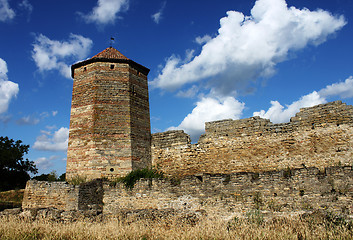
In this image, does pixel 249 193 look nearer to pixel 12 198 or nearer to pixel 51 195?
pixel 51 195

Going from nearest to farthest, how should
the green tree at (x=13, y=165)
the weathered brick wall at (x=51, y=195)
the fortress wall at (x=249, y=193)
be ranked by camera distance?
the fortress wall at (x=249, y=193)
the weathered brick wall at (x=51, y=195)
the green tree at (x=13, y=165)

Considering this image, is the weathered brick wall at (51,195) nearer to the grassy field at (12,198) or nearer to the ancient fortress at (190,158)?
the ancient fortress at (190,158)

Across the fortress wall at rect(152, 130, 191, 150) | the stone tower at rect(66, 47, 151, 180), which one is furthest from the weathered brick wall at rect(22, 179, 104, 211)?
the fortress wall at rect(152, 130, 191, 150)

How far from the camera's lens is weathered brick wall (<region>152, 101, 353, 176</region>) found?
1066 centimetres

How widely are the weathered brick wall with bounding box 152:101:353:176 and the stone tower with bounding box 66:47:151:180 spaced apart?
156 cm

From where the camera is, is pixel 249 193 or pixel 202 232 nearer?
pixel 202 232

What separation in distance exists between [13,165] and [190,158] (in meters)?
26.8

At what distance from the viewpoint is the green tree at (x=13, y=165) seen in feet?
94.5

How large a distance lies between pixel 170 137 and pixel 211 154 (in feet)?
8.43

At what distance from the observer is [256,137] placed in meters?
12.1

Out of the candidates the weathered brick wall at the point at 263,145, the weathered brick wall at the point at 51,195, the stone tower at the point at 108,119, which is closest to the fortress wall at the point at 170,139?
the weathered brick wall at the point at 263,145

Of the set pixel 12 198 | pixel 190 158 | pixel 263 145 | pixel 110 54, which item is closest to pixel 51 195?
pixel 190 158

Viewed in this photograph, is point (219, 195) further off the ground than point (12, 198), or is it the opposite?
point (12, 198)

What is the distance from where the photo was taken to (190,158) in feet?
43.2
